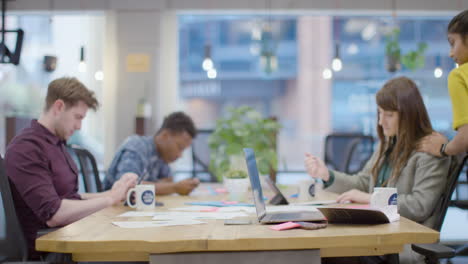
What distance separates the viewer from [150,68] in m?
6.00

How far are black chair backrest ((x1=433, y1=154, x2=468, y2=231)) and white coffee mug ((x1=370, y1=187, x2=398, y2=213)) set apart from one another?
442 mm

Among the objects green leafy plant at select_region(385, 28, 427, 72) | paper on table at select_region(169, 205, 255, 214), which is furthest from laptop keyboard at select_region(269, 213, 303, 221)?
green leafy plant at select_region(385, 28, 427, 72)

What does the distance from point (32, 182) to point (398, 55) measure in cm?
507

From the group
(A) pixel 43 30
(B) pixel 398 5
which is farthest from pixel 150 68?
(B) pixel 398 5

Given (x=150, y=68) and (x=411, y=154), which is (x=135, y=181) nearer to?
(x=411, y=154)

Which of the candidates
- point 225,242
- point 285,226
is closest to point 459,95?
point 285,226

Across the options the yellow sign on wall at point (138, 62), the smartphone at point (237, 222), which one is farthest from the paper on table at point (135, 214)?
the yellow sign on wall at point (138, 62)

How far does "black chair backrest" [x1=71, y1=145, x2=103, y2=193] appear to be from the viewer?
2598 millimetres

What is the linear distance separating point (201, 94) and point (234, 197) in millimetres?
4521

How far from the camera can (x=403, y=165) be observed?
6.76 ft

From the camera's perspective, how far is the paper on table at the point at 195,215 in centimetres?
161

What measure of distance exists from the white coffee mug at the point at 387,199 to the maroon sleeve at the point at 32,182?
1160mm

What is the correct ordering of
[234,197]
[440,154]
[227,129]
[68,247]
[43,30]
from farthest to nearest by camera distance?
1. [43,30]
2. [227,129]
3. [234,197]
4. [440,154]
5. [68,247]

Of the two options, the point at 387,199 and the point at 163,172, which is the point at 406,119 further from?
the point at 163,172
